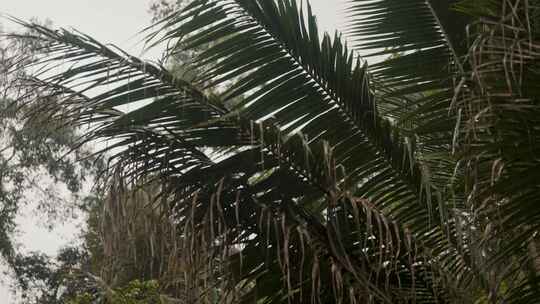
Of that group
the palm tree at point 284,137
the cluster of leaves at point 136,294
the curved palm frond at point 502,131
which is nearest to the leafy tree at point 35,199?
the cluster of leaves at point 136,294

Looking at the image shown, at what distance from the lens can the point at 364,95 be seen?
10.1ft

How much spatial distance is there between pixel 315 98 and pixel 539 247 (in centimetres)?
100

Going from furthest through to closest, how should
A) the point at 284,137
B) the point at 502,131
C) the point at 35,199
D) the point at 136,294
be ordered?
the point at 35,199 → the point at 136,294 → the point at 284,137 → the point at 502,131

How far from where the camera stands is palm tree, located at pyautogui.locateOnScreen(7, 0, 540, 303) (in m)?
2.79

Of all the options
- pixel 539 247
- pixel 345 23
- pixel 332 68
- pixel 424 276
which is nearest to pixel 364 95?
pixel 332 68

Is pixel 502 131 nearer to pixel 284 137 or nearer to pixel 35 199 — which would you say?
pixel 284 137

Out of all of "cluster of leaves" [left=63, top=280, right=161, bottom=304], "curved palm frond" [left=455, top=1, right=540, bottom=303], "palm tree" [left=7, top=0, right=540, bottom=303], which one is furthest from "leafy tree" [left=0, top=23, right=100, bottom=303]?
"curved palm frond" [left=455, top=1, right=540, bottom=303]

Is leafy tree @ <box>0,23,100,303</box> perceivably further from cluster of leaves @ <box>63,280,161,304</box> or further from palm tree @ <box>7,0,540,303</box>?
palm tree @ <box>7,0,540,303</box>

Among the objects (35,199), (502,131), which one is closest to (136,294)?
(502,131)

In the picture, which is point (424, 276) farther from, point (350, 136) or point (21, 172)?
point (21, 172)

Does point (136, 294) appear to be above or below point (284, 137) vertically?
below

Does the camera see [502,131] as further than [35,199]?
No

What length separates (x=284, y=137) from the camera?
2852 millimetres

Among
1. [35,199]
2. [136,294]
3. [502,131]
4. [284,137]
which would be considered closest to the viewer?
[502,131]
